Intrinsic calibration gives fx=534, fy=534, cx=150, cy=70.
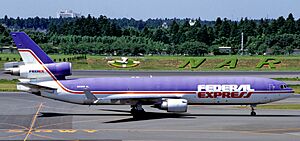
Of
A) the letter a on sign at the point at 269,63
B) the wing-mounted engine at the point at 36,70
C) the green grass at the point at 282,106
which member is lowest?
the green grass at the point at 282,106

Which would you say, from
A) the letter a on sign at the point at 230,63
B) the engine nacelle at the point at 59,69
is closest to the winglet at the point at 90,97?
the engine nacelle at the point at 59,69

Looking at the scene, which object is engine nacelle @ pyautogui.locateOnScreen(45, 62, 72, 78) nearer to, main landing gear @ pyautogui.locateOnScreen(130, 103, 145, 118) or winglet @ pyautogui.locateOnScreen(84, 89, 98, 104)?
winglet @ pyautogui.locateOnScreen(84, 89, 98, 104)

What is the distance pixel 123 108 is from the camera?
62000mm

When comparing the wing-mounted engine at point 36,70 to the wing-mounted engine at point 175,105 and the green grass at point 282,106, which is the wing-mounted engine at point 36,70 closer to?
the wing-mounted engine at point 175,105

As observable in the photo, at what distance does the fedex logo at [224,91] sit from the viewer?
181 ft

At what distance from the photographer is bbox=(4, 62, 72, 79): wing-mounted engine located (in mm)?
53969

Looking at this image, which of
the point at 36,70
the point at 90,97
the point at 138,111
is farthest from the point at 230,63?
the point at 36,70

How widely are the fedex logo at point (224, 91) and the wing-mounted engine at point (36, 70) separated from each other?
1412 centimetres

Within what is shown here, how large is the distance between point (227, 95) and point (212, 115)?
2.79 metres

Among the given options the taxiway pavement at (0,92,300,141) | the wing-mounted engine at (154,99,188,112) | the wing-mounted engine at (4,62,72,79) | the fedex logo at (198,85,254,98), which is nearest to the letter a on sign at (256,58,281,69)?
the taxiway pavement at (0,92,300,141)

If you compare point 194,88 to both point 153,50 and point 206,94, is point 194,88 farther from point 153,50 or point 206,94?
point 153,50

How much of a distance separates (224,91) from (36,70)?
19430 mm

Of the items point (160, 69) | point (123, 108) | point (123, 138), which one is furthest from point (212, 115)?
point (160, 69)

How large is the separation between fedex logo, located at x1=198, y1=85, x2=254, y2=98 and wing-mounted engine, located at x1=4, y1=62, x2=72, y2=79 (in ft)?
46.3
